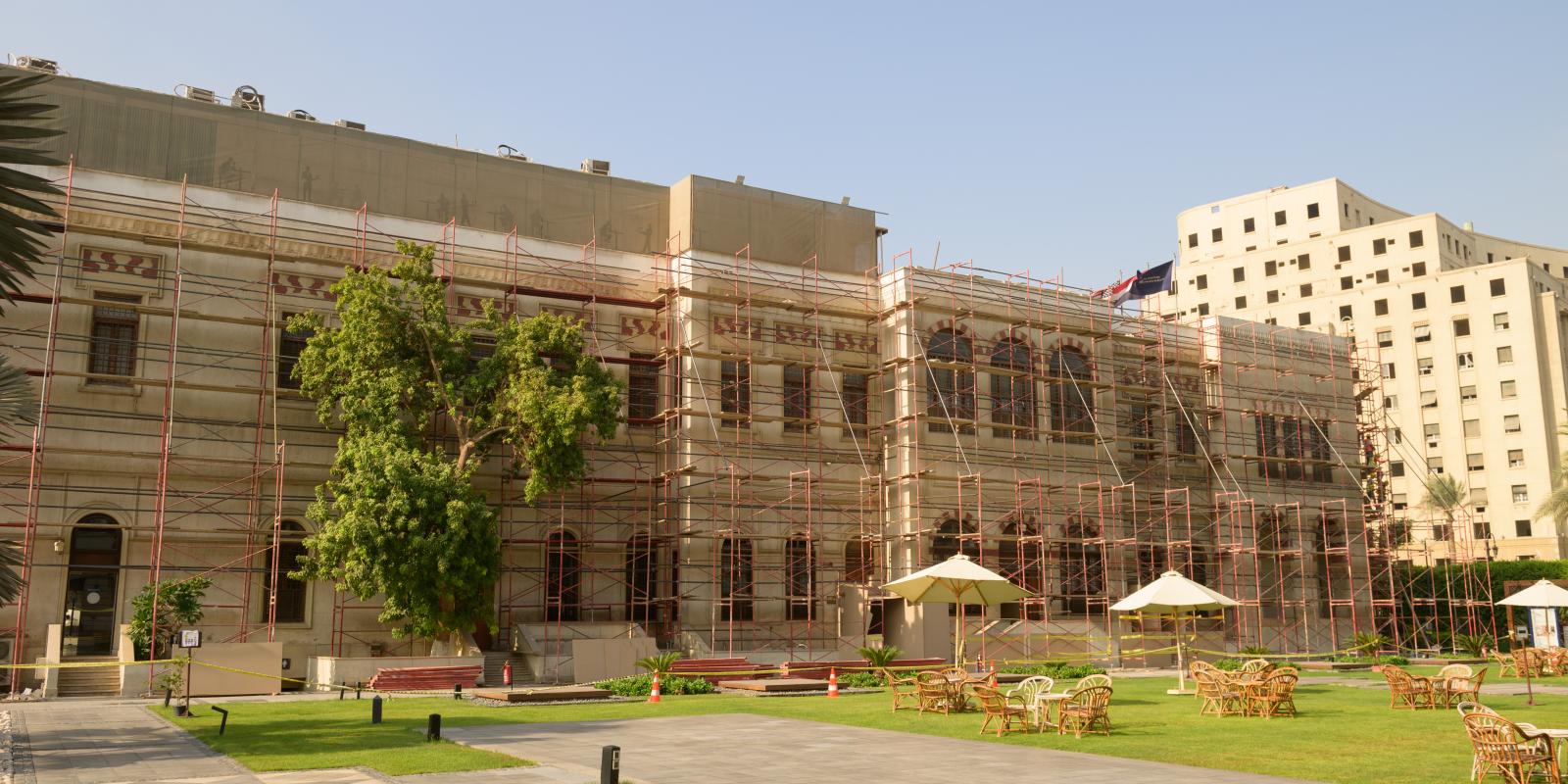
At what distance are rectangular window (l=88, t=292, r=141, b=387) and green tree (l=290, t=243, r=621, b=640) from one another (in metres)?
3.78

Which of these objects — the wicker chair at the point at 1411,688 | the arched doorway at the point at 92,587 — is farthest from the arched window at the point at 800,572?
the arched doorway at the point at 92,587

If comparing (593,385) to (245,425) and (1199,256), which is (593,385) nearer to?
(245,425)

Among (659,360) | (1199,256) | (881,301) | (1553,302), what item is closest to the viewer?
(659,360)

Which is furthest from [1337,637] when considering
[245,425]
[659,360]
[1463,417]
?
[1463,417]

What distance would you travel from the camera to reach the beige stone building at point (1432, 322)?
70.8 metres

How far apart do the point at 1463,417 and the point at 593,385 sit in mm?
63325

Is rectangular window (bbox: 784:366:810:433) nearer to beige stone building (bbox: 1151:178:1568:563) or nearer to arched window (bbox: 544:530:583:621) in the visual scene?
arched window (bbox: 544:530:583:621)

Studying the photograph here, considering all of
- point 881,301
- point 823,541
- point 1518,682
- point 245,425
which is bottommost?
point 1518,682

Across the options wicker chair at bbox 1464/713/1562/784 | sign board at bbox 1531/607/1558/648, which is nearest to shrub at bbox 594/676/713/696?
wicker chair at bbox 1464/713/1562/784

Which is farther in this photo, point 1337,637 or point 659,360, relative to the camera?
point 1337,637

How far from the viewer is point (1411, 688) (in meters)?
19.4

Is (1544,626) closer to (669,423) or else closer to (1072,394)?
(1072,394)

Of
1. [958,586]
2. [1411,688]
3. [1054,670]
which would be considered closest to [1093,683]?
[958,586]

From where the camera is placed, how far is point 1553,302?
71.8 m
